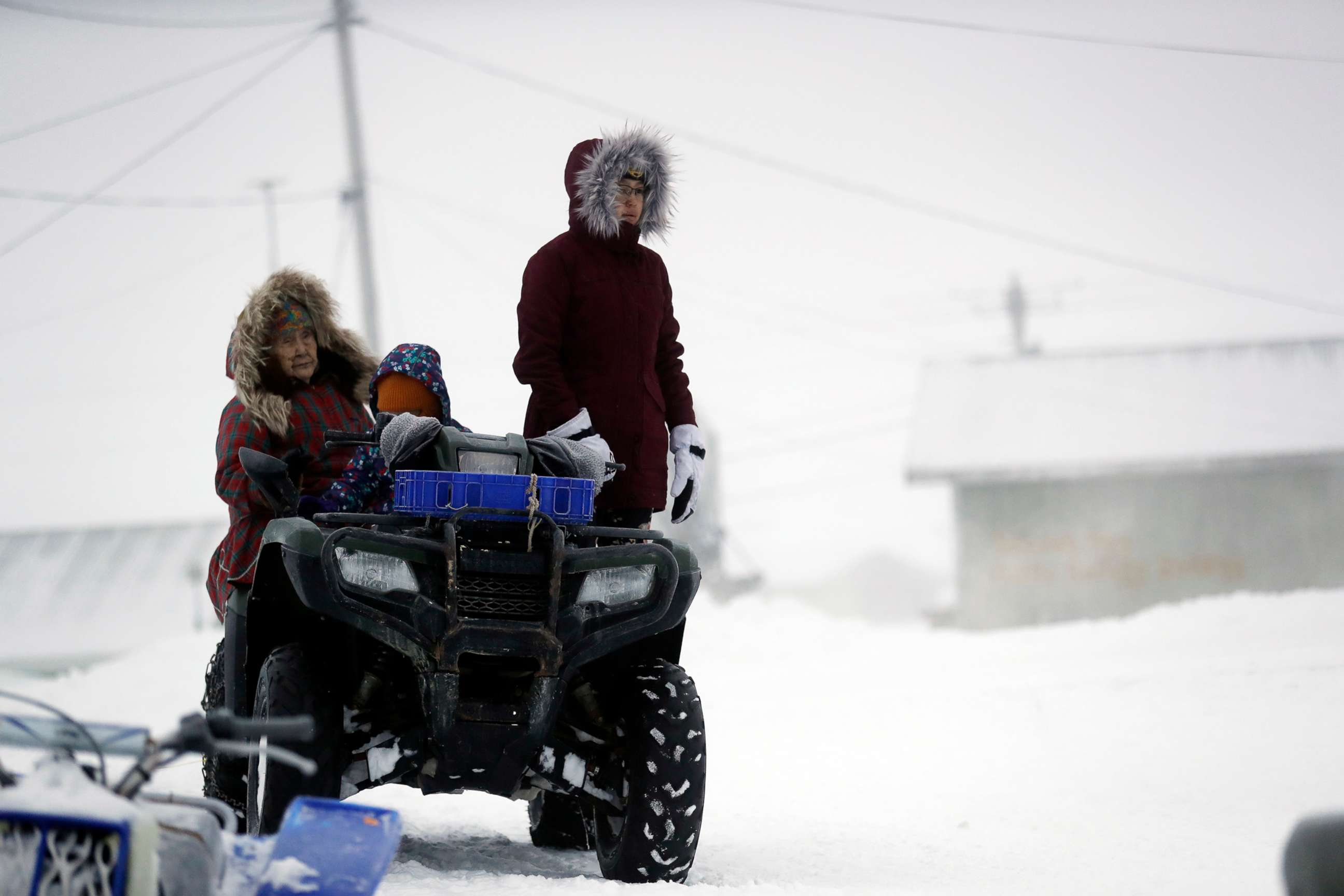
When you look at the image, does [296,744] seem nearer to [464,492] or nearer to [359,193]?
[464,492]

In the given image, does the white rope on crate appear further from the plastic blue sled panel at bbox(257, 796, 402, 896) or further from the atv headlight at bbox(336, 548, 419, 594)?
the plastic blue sled panel at bbox(257, 796, 402, 896)

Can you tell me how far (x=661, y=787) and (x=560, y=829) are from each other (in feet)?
4.43

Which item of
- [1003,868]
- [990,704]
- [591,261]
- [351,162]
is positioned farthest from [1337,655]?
[351,162]

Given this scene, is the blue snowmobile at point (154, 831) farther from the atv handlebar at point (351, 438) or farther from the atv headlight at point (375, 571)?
the atv handlebar at point (351, 438)

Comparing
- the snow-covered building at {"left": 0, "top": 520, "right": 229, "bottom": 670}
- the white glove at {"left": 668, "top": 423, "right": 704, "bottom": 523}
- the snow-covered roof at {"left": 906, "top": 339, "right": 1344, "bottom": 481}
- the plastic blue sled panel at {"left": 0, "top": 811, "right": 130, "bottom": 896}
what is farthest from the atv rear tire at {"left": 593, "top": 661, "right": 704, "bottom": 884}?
the snow-covered building at {"left": 0, "top": 520, "right": 229, "bottom": 670}

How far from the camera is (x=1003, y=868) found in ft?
15.3

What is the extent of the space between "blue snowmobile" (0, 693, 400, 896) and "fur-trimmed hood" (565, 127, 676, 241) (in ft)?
8.76

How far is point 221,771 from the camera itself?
4500 millimetres

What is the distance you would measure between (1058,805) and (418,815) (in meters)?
2.85

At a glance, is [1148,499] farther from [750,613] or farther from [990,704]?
[990,704]

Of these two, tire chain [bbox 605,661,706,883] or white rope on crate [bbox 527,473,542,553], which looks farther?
tire chain [bbox 605,661,706,883]

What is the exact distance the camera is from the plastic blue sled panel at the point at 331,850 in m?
2.12

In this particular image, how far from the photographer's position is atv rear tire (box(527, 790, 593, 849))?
4.93m

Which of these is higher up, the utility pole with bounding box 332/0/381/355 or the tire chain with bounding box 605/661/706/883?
the utility pole with bounding box 332/0/381/355
